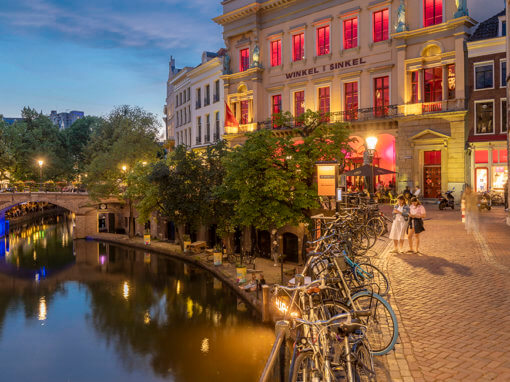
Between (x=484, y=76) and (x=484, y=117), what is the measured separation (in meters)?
2.81

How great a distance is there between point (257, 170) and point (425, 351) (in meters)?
16.3

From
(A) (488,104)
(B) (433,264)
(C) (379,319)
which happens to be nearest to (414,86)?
(A) (488,104)

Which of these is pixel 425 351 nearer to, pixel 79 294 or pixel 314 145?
pixel 314 145

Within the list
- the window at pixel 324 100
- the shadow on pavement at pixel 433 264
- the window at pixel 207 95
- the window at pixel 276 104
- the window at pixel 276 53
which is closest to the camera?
the shadow on pavement at pixel 433 264

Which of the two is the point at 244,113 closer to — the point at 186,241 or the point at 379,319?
the point at 186,241

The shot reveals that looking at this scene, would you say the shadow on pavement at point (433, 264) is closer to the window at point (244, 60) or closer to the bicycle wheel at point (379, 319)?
the bicycle wheel at point (379, 319)

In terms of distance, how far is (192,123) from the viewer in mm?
55875

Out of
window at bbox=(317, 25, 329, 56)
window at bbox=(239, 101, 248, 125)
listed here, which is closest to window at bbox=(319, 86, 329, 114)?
window at bbox=(317, 25, 329, 56)

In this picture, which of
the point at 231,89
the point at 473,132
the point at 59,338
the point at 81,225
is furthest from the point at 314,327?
the point at 81,225

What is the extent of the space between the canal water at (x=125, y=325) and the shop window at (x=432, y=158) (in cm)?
1764

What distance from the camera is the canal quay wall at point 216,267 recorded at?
72.3ft

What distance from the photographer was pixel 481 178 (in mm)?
30703

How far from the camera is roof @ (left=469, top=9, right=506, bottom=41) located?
29125mm

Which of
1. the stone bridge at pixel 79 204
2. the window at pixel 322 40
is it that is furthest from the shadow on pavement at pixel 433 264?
the stone bridge at pixel 79 204
